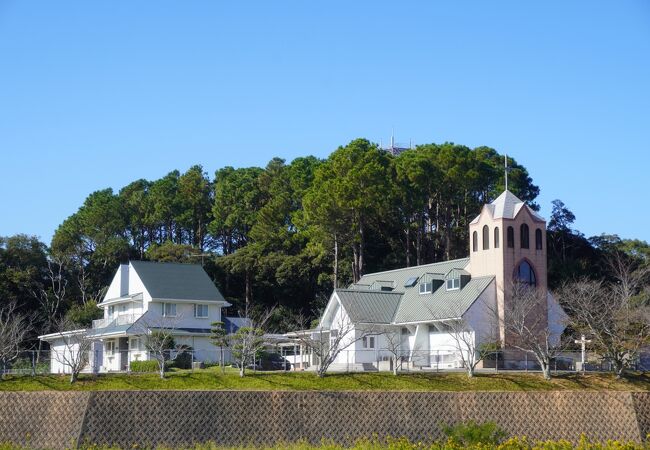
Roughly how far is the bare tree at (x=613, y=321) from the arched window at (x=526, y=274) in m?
1.82

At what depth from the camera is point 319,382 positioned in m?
41.5

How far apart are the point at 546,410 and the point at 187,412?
14009 millimetres

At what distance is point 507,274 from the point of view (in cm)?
5084

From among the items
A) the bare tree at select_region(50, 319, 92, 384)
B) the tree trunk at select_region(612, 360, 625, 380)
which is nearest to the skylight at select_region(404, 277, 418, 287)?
the tree trunk at select_region(612, 360, 625, 380)


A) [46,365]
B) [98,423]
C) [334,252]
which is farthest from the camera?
[334,252]

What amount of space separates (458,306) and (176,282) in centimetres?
1737

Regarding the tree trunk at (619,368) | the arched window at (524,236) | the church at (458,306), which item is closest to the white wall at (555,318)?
the church at (458,306)

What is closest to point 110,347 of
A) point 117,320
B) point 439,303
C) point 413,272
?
point 117,320

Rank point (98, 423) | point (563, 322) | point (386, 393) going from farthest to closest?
point (563, 322), point (386, 393), point (98, 423)

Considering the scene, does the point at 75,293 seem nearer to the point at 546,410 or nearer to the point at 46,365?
the point at 46,365

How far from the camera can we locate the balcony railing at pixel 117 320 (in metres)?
58.4

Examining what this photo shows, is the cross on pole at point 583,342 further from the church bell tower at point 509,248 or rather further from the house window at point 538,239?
the house window at point 538,239

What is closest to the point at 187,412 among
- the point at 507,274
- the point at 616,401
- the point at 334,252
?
the point at 616,401

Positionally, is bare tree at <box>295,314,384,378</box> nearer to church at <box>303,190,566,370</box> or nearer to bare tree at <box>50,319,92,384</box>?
church at <box>303,190,566,370</box>
